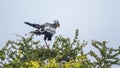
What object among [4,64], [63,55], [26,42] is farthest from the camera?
[26,42]

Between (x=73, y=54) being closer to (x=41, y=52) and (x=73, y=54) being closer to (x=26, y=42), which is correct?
(x=41, y=52)

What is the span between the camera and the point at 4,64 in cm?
1845

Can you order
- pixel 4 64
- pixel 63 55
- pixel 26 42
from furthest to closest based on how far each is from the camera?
1. pixel 26 42
2. pixel 63 55
3. pixel 4 64

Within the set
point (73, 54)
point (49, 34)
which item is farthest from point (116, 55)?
point (49, 34)

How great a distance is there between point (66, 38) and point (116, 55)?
10.4ft

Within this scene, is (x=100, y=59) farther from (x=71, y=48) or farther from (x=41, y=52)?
(x=41, y=52)

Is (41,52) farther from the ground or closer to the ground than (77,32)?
closer to the ground

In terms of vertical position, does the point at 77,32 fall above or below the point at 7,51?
above

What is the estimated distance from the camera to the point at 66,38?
20.9 meters

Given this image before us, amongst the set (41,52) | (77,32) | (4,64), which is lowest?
(4,64)

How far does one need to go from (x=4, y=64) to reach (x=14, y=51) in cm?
265

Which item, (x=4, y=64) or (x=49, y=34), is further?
(x=49, y=34)

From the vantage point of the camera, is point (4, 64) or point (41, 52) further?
point (41, 52)

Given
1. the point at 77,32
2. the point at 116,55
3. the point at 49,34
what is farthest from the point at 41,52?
the point at 116,55
